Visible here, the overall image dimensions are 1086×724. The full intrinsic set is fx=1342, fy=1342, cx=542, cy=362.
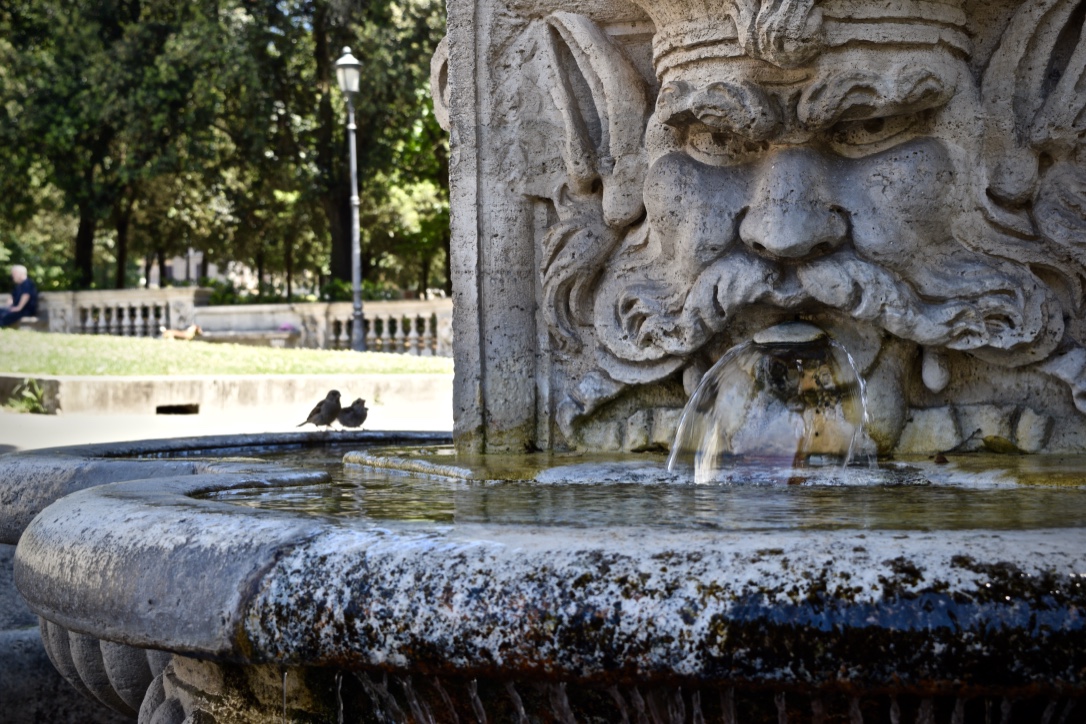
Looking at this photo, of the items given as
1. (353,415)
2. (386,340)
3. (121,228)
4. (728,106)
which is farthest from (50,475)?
(121,228)

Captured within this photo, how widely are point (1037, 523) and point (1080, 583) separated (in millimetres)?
557

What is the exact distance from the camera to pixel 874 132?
397cm

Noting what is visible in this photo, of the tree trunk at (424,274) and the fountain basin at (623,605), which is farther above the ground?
the tree trunk at (424,274)

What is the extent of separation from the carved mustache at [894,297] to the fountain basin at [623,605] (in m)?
1.70

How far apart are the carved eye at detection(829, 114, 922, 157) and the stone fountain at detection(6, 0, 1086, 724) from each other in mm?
14

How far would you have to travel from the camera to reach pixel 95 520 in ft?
8.14

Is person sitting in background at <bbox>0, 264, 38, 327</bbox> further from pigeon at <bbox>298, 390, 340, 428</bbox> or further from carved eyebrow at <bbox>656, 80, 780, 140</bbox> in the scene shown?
carved eyebrow at <bbox>656, 80, 780, 140</bbox>

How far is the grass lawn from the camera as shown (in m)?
15.5

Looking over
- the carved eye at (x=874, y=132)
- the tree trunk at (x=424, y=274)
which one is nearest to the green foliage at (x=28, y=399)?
the carved eye at (x=874, y=132)

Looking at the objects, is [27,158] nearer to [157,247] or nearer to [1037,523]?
[157,247]

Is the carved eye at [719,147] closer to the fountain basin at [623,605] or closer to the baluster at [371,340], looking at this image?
the fountain basin at [623,605]

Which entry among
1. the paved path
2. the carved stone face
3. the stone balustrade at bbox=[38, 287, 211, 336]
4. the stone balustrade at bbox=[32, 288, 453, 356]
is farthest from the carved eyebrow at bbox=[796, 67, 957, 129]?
the stone balustrade at bbox=[38, 287, 211, 336]

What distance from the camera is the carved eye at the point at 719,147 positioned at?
160 inches

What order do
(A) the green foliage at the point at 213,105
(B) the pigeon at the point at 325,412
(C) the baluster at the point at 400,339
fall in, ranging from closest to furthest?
(B) the pigeon at the point at 325,412, (C) the baluster at the point at 400,339, (A) the green foliage at the point at 213,105
